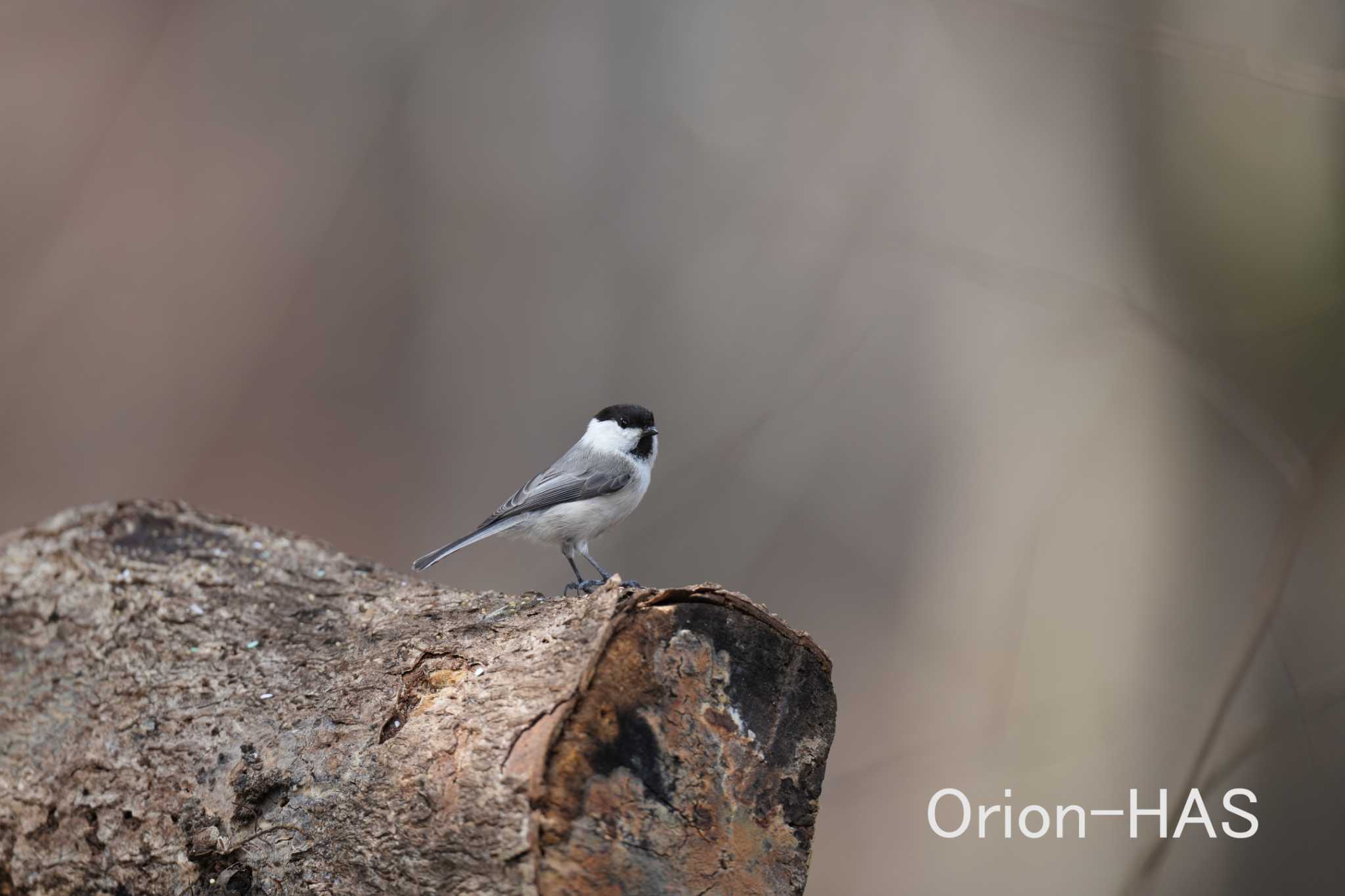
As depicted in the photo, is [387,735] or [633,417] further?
[633,417]

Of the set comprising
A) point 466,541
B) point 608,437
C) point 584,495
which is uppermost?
point 608,437

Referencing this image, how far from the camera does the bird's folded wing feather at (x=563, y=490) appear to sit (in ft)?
7.77

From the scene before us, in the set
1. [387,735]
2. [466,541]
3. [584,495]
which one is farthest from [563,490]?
[387,735]

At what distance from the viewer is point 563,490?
2.38 metres

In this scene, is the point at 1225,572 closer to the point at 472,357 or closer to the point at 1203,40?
the point at 1203,40

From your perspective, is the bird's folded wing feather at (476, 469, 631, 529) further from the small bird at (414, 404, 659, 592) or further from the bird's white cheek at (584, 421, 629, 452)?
the bird's white cheek at (584, 421, 629, 452)

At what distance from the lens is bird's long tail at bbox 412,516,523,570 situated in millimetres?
2285

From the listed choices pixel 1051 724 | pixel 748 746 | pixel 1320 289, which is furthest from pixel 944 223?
pixel 748 746

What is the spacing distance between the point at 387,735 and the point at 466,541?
823 millimetres

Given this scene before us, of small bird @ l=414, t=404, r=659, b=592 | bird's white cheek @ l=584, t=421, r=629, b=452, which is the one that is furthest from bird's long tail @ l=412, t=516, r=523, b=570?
bird's white cheek @ l=584, t=421, r=629, b=452

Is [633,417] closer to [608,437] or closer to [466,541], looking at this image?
[608,437]

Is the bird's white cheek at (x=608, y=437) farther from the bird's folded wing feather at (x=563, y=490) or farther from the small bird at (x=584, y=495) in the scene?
the bird's folded wing feather at (x=563, y=490)

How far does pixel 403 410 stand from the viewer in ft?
12.1

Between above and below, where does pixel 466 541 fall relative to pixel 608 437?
below
